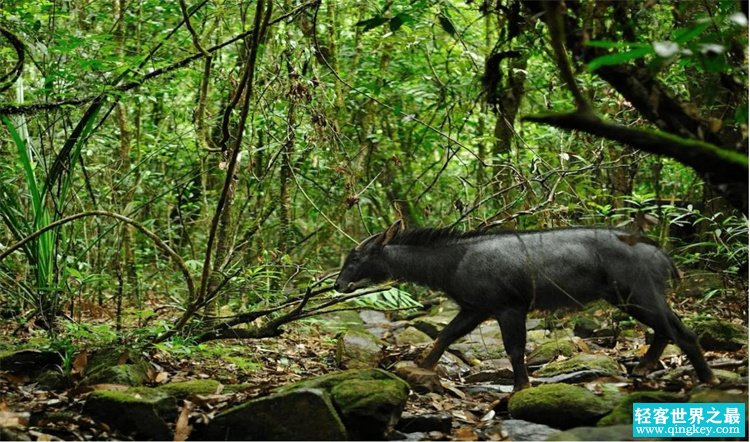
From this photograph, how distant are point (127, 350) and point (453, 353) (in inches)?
152

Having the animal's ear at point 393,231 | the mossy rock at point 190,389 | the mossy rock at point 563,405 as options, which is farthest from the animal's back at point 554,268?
the mossy rock at point 190,389

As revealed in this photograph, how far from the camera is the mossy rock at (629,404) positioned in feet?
17.3

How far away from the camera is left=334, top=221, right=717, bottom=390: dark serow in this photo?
22.3 ft

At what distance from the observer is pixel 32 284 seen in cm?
784

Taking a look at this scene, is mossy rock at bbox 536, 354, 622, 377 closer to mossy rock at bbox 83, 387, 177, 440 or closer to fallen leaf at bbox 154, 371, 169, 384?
fallen leaf at bbox 154, 371, 169, 384

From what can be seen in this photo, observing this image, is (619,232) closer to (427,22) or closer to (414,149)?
(427,22)

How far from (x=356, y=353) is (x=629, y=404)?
3384mm

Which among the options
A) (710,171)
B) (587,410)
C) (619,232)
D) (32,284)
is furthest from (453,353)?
(710,171)

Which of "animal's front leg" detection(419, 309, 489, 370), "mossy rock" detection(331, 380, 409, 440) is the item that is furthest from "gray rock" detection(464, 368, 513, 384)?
"mossy rock" detection(331, 380, 409, 440)

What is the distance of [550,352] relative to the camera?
8.65 m

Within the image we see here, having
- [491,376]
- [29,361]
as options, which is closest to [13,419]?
[29,361]

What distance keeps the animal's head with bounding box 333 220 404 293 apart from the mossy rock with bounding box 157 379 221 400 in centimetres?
208

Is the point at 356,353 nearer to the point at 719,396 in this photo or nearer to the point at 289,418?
the point at 289,418

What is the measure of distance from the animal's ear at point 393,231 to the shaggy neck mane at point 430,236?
6 centimetres
